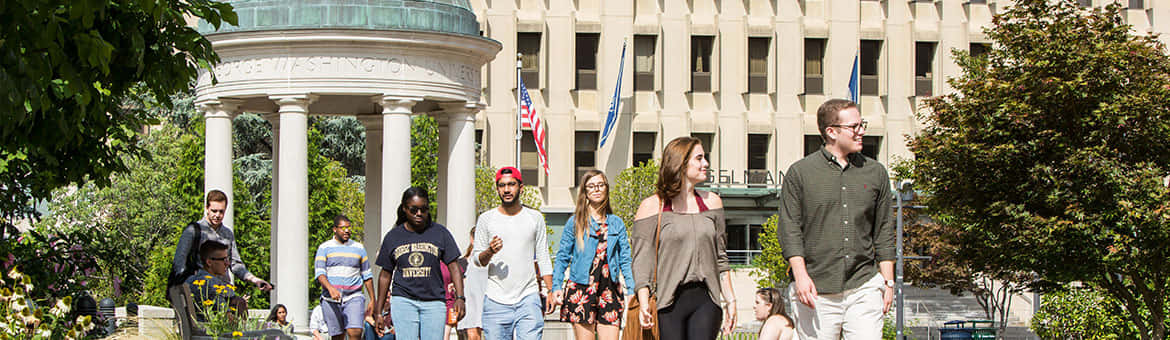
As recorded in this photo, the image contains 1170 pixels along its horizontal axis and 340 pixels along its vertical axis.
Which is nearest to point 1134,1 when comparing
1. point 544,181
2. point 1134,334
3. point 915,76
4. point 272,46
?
point 915,76

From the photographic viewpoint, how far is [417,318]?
11.4 meters

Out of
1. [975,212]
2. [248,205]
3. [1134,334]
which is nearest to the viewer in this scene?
[975,212]

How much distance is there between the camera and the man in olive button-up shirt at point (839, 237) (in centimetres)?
802

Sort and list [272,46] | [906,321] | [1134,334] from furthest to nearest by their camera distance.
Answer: [906,321] → [1134,334] → [272,46]

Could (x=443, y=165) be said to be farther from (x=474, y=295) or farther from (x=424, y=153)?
(x=424, y=153)

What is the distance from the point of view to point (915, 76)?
5025 cm

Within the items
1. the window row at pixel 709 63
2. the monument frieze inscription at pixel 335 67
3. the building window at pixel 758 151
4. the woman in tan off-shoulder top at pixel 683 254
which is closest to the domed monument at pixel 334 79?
the monument frieze inscription at pixel 335 67

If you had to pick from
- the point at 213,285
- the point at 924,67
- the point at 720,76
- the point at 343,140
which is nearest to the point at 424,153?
the point at 343,140

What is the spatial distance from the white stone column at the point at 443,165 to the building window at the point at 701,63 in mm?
26213

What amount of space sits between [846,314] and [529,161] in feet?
129

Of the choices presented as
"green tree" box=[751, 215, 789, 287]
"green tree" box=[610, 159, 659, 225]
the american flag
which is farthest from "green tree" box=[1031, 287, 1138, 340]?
"green tree" box=[610, 159, 659, 225]

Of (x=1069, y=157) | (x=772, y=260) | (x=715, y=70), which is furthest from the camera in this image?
(x=715, y=70)

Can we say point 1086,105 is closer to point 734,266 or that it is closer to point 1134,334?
point 1134,334

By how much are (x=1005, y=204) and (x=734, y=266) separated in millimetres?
23358
